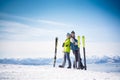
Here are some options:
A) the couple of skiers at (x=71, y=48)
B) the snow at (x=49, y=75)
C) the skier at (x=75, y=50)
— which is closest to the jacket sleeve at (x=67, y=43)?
the couple of skiers at (x=71, y=48)

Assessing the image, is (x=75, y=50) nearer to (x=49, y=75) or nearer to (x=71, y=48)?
(x=71, y=48)

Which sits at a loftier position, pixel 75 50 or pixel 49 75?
pixel 75 50

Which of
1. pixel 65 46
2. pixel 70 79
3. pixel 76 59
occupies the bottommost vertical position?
pixel 70 79

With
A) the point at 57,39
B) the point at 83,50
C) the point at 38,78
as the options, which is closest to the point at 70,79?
the point at 38,78

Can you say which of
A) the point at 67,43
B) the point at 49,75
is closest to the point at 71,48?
the point at 67,43

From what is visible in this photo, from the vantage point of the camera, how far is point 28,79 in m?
6.72

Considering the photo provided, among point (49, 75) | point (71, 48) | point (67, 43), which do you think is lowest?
point (49, 75)

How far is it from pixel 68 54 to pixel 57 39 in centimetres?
174

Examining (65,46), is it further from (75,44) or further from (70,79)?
(70,79)

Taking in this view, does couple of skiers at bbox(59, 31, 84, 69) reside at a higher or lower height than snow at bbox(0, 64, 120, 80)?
higher

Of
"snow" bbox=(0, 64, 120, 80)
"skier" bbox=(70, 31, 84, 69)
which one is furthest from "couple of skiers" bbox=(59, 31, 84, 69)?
"snow" bbox=(0, 64, 120, 80)

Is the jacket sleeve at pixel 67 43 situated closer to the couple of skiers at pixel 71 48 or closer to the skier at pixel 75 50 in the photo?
the couple of skiers at pixel 71 48

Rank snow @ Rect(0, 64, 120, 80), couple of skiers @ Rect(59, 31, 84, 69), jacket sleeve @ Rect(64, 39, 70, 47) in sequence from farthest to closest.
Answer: jacket sleeve @ Rect(64, 39, 70, 47), couple of skiers @ Rect(59, 31, 84, 69), snow @ Rect(0, 64, 120, 80)

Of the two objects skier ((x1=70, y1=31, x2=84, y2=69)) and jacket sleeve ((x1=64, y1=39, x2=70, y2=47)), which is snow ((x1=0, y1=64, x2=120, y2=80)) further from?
jacket sleeve ((x1=64, y1=39, x2=70, y2=47))
